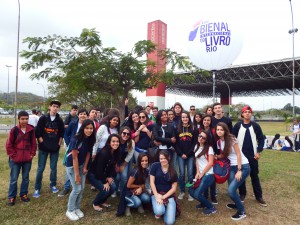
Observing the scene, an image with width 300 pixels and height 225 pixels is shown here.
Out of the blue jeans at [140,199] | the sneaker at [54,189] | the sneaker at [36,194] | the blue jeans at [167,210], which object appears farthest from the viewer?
the sneaker at [54,189]

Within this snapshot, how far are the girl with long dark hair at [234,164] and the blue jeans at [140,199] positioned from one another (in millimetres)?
1284

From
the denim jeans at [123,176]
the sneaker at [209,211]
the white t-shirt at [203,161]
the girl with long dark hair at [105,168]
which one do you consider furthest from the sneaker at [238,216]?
the girl with long dark hair at [105,168]

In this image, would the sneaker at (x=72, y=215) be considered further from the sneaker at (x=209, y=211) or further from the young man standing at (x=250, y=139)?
the young man standing at (x=250, y=139)

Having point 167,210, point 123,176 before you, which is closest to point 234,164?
point 167,210

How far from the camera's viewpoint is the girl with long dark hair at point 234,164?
3.63 meters

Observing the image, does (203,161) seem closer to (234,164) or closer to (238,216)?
(234,164)

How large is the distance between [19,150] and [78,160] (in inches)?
48.4

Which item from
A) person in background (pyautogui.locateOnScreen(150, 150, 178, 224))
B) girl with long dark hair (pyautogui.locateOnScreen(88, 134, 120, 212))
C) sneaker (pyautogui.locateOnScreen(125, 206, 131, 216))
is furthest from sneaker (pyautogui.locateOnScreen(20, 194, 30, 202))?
person in background (pyautogui.locateOnScreen(150, 150, 178, 224))

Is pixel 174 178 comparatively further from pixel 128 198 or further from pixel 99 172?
pixel 99 172

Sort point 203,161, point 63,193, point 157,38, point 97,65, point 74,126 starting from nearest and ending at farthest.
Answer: point 203,161 < point 74,126 < point 63,193 < point 97,65 < point 157,38

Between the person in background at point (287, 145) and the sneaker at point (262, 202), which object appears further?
the person in background at point (287, 145)

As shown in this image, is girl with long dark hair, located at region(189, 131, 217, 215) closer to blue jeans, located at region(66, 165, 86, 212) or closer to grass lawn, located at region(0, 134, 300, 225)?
grass lawn, located at region(0, 134, 300, 225)

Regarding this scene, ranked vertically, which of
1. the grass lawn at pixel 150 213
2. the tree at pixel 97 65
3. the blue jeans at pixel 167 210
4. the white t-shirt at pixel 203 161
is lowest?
the grass lawn at pixel 150 213

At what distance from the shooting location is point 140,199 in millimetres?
3740
